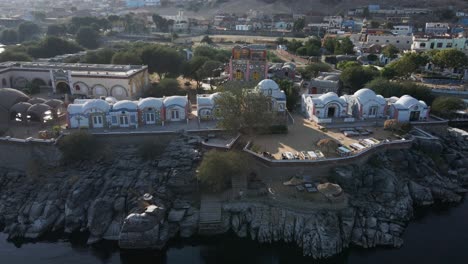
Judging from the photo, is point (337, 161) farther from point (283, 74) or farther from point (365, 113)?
point (283, 74)

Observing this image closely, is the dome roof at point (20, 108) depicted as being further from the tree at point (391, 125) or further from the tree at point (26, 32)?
the tree at point (26, 32)

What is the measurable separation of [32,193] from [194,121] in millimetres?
18181

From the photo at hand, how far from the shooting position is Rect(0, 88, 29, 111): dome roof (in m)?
44.1

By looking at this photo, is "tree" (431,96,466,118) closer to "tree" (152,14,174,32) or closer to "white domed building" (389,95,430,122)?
"white domed building" (389,95,430,122)

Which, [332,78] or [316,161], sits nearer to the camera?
[316,161]

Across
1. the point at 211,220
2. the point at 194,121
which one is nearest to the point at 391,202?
the point at 211,220

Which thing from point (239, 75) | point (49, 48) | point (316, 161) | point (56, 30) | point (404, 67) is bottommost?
point (316, 161)

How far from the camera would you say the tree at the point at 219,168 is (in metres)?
31.9

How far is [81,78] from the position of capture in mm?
52188

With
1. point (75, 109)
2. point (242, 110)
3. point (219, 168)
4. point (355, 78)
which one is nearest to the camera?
point (219, 168)

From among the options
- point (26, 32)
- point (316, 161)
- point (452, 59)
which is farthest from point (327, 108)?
point (26, 32)

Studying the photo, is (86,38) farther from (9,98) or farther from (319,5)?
(319,5)

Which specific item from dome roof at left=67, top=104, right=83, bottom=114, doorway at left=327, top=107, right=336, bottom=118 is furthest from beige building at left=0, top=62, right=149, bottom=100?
doorway at left=327, top=107, right=336, bottom=118

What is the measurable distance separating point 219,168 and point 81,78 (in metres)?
30.5
